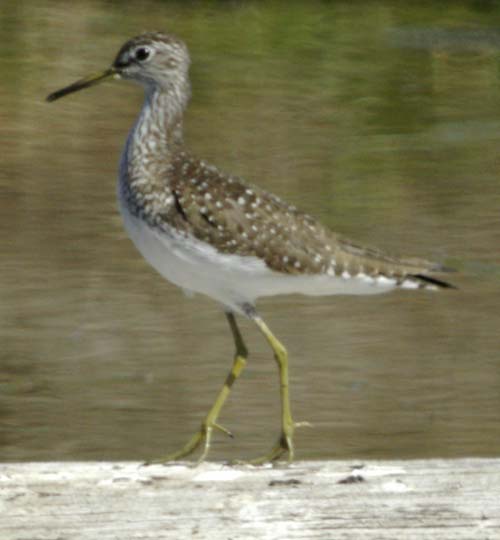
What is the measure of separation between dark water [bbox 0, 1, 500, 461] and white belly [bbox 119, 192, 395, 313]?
1.55 m

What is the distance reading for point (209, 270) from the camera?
4.61 m

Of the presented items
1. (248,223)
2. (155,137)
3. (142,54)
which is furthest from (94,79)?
(248,223)

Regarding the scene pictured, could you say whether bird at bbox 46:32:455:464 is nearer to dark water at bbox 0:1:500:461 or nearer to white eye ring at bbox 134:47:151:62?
white eye ring at bbox 134:47:151:62

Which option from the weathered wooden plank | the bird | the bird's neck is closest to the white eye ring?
the bird's neck

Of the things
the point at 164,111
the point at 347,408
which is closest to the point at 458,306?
the point at 347,408

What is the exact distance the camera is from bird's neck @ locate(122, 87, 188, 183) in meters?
4.77

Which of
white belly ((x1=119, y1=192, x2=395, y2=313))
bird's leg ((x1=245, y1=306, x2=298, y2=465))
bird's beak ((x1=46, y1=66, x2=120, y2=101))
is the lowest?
bird's leg ((x1=245, y1=306, x2=298, y2=465))

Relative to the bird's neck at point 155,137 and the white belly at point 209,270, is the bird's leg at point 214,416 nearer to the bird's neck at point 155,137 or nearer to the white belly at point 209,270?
the white belly at point 209,270

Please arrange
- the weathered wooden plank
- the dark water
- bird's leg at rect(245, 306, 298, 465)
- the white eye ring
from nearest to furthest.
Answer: the weathered wooden plank < bird's leg at rect(245, 306, 298, 465) < the white eye ring < the dark water

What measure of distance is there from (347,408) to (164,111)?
1.95 meters

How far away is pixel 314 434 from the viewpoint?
633cm

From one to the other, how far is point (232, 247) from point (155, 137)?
483 mm

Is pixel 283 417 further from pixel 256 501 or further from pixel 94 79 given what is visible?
pixel 94 79

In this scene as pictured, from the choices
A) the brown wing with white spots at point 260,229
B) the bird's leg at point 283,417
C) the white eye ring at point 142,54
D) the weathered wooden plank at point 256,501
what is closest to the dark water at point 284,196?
the bird's leg at point 283,417
